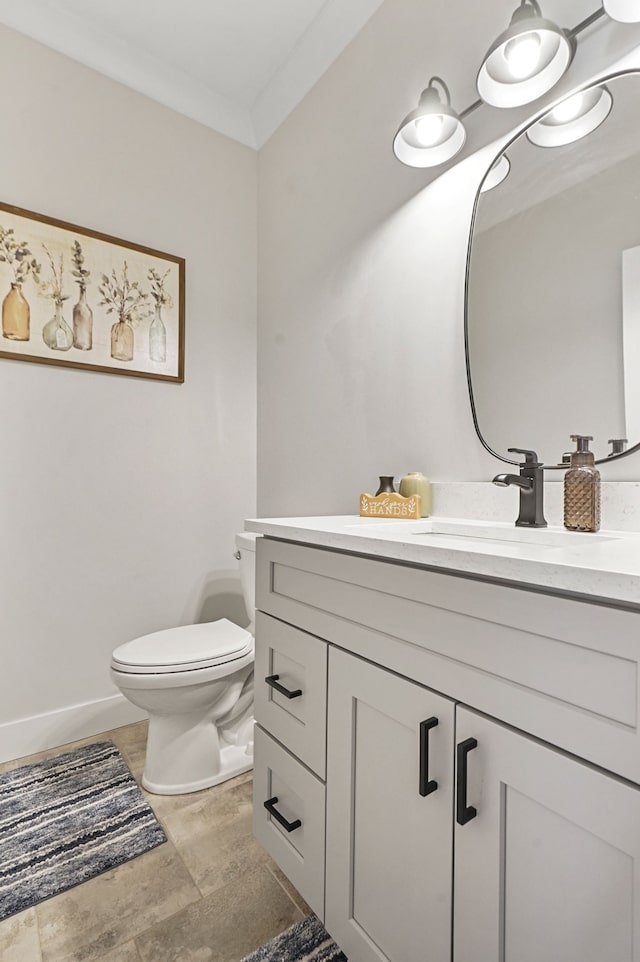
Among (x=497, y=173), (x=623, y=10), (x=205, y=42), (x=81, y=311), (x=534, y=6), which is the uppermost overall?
(x=205, y=42)

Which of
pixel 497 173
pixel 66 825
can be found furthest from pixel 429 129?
pixel 66 825

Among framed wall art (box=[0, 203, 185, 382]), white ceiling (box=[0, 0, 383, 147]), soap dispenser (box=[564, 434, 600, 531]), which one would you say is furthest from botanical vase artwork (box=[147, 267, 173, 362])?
soap dispenser (box=[564, 434, 600, 531])

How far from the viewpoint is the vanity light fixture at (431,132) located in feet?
4.60

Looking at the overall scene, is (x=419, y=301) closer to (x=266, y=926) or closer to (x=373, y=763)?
(x=373, y=763)

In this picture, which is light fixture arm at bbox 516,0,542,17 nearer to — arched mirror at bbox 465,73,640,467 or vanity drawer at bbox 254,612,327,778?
arched mirror at bbox 465,73,640,467

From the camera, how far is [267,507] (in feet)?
7.81

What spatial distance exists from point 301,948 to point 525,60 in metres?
2.07

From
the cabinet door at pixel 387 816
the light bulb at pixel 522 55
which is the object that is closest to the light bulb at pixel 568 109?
the light bulb at pixel 522 55

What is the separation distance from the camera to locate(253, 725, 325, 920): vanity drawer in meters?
1.01

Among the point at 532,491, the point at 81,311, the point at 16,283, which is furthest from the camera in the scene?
the point at 81,311

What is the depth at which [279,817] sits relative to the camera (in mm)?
1118

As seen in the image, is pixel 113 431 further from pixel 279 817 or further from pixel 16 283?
pixel 279 817

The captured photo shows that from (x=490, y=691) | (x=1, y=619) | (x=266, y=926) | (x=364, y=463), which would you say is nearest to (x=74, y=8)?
(x=364, y=463)

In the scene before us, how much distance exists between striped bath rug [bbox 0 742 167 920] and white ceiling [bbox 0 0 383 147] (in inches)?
105
